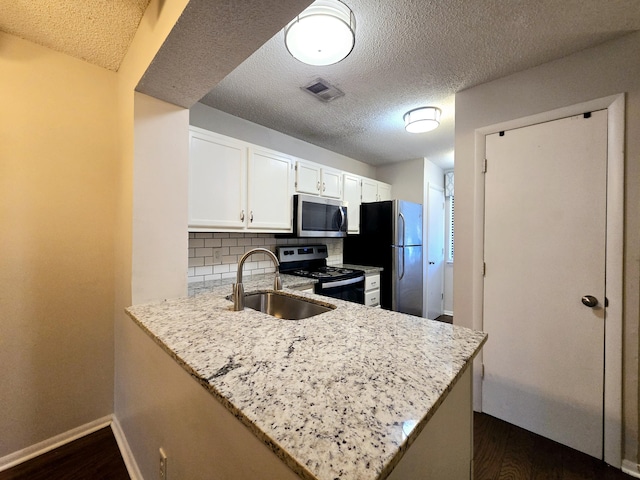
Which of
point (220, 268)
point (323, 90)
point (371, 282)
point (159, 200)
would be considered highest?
point (323, 90)

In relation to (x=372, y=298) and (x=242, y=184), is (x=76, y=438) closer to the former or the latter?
(x=242, y=184)

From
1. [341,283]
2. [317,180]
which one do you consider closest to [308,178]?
[317,180]

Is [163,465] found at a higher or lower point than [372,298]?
lower

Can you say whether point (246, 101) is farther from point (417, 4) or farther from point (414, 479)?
point (414, 479)

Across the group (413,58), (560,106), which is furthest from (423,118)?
(560,106)

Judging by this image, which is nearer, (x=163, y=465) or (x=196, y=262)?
(x=163, y=465)

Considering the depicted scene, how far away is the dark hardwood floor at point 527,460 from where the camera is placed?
145cm

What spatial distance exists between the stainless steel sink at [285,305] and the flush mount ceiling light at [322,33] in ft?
4.43

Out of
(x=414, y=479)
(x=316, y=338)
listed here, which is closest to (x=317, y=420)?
(x=414, y=479)

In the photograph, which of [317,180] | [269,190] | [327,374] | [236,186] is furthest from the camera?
[317,180]

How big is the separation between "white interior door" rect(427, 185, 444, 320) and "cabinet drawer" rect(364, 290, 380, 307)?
121cm

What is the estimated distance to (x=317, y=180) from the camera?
286 cm

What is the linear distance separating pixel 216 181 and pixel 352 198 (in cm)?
180

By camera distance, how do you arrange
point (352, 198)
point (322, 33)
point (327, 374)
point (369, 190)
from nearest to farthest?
1. point (327, 374)
2. point (322, 33)
3. point (352, 198)
4. point (369, 190)
